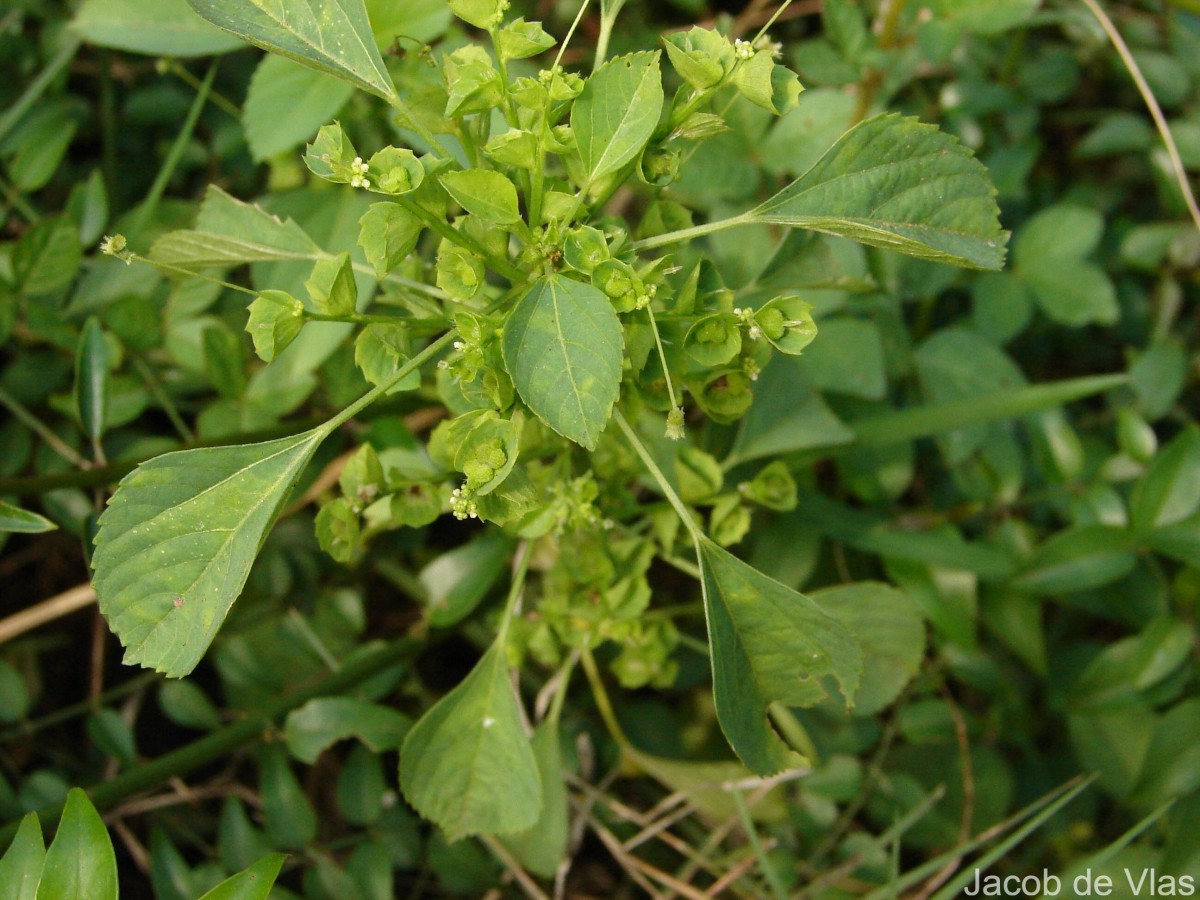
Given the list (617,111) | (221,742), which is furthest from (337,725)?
(617,111)

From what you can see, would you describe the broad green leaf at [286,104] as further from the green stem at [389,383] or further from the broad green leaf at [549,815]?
the broad green leaf at [549,815]

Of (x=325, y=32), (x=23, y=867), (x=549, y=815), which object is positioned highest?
(x=325, y=32)

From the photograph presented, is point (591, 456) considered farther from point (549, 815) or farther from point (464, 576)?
point (549, 815)

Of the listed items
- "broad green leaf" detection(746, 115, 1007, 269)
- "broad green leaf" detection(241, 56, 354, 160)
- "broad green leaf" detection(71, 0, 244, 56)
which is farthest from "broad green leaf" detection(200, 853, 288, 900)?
"broad green leaf" detection(71, 0, 244, 56)

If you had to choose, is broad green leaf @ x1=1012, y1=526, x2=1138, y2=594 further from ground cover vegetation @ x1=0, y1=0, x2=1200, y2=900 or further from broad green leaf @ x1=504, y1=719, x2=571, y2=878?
broad green leaf @ x1=504, y1=719, x2=571, y2=878

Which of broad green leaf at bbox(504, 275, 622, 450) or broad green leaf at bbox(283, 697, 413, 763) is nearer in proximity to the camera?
broad green leaf at bbox(504, 275, 622, 450)

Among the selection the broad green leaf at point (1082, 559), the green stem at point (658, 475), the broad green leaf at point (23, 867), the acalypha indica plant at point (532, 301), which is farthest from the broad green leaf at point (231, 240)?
the broad green leaf at point (1082, 559)

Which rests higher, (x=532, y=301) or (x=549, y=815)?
(x=532, y=301)
